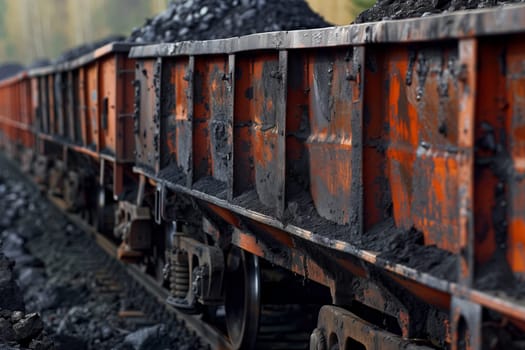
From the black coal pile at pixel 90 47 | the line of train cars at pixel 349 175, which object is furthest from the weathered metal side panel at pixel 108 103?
the black coal pile at pixel 90 47

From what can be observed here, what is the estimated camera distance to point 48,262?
12.4 meters

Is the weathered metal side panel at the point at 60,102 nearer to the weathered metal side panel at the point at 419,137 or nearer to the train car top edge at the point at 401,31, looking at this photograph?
the train car top edge at the point at 401,31

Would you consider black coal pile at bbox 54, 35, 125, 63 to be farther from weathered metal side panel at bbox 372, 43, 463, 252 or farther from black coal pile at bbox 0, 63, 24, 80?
black coal pile at bbox 0, 63, 24, 80

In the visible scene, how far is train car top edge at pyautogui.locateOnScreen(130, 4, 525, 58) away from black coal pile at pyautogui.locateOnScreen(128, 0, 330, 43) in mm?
4545

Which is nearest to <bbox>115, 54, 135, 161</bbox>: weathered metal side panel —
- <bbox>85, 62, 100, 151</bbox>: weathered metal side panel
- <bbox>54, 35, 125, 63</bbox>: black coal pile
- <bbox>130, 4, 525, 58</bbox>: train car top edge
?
<bbox>85, 62, 100, 151</bbox>: weathered metal side panel

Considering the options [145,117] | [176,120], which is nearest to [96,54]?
[145,117]

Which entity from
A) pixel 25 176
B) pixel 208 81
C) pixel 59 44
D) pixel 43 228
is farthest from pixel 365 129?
pixel 59 44

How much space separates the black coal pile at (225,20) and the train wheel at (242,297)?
12.1ft

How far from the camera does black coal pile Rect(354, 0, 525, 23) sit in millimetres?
5090

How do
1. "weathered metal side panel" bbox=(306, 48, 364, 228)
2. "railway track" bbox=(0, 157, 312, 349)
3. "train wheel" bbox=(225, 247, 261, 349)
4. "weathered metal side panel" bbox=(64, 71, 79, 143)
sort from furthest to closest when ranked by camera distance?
"weathered metal side panel" bbox=(64, 71, 79, 143), "railway track" bbox=(0, 157, 312, 349), "train wheel" bbox=(225, 247, 261, 349), "weathered metal side panel" bbox=(306, 48, 364, 228)

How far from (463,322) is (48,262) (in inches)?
→ 379

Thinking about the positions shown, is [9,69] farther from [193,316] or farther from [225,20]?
[193,316]

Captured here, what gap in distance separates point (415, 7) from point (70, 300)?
5.71m

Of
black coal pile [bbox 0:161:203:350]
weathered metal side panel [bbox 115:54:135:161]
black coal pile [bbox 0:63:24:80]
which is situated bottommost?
black coal pile [bbox 0:63:24:80]
